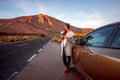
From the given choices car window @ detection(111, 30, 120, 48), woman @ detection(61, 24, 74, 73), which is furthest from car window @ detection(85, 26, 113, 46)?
woman @ detection(61, 24, 74, 73)

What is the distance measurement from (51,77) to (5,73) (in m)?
1.59

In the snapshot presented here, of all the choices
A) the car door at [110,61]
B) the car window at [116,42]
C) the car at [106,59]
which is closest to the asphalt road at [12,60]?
the car at [106,59]

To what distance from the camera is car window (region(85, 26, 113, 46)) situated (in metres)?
3.60

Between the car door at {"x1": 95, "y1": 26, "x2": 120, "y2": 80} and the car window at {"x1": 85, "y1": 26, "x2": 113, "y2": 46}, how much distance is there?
38 centimetres

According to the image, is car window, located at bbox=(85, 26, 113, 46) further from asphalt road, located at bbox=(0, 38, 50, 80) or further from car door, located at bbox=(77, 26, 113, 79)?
asphalt road, located at bbox=(0, 38, 50, 80)

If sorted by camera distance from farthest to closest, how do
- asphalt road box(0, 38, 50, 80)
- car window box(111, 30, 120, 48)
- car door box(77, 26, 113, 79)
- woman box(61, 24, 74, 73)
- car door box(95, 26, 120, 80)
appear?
woman box(61, 24, 74, 73)
asphalt road box(0, 38, 50, 80)
car door box(77, 26, 113, 79)
car window box(111, 30, 120, 48)
car door box(95, 26, 120, 80)

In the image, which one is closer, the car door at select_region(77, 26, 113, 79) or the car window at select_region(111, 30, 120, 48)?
the car window at select_region(111, 30, 120, 48)

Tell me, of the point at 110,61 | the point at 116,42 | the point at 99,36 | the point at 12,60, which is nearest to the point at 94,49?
the point at 99,36

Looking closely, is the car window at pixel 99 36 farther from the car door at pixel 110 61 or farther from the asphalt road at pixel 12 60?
the asphalt road at pixel 12 60

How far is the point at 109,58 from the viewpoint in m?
2.86

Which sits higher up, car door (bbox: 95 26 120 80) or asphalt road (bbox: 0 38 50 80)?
car door (bbox: 95 26 120 80)

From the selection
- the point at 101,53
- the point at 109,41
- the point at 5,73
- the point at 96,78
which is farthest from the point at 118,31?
the point at 5,73

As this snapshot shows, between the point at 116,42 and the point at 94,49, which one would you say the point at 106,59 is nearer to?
the point at 116,42

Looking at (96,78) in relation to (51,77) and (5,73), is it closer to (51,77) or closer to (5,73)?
(51,77)
